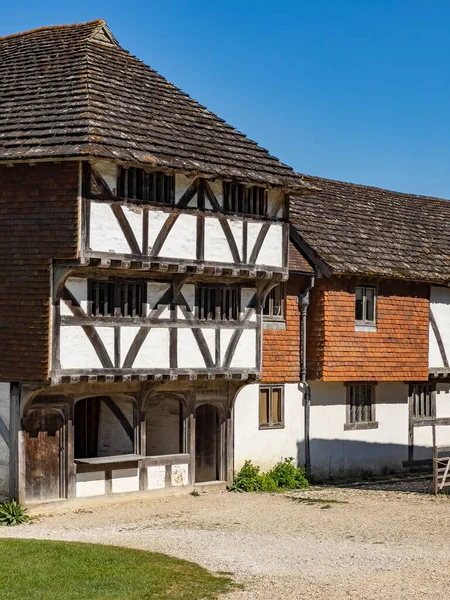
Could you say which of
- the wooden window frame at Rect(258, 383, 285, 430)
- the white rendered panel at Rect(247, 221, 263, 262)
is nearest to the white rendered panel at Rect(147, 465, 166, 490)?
the wooden window frame at Rect(258, 383, 285, 430)

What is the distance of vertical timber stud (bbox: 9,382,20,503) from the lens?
23547 mm

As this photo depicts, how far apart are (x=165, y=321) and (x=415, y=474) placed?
11.2 meters

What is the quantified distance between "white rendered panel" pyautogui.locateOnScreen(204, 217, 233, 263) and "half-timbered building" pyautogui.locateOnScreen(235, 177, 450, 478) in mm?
4499

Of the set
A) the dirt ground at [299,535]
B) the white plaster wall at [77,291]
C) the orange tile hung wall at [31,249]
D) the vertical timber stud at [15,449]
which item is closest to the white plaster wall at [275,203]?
the white plaster wall at [77,291]

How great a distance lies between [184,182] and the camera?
25172 mm

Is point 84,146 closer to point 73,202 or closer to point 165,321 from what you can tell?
point 73,202

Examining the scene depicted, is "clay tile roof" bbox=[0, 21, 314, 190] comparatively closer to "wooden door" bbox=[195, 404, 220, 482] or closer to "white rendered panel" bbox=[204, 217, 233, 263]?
"white rendered panel" bbox=[204, 217, 233, 263]

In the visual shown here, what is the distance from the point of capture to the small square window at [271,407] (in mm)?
29672

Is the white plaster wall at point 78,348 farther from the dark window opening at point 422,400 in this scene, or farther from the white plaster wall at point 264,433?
the dark window opening at point 422,400

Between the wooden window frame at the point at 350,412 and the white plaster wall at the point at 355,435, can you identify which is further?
the wooden window frame at the point at 350,412

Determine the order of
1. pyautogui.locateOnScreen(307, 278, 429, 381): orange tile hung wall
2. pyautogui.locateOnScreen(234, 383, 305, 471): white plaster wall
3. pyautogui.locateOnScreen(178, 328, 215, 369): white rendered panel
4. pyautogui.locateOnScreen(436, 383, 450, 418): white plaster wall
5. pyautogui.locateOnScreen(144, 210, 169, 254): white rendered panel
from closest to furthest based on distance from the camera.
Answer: pyautogui.locateOnScreen(144, 210, 169, 254): white rendered panel < pyautogui.locateOnScreen(178, 328, 215, 369): white rendered panel < pyautogui.locateOnScreen(234, 383, 305, 471): white plaster wall < pyautogui.locateOnScreen(307, 278, 429, 381): orange tile hung wall < pyautogui.locateOnScreen(436, 383, 450, 418): white plaster wall

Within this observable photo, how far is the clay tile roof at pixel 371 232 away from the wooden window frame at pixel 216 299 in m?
3.89

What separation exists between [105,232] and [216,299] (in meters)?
4.22

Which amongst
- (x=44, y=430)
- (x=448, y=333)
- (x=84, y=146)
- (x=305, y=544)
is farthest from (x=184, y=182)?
Answer: (x=448, y=333)
